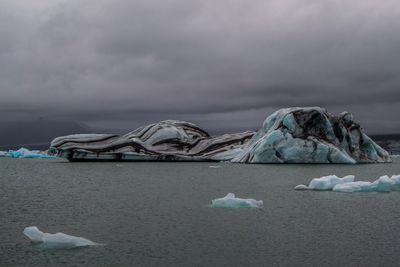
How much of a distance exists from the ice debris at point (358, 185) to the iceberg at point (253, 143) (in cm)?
2107

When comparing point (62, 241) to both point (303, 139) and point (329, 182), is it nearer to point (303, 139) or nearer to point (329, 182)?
point (329, 182)

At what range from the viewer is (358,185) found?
2481 cm

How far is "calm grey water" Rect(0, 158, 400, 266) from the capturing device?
1184cm

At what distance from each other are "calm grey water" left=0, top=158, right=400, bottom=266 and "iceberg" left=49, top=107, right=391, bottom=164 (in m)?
21.8

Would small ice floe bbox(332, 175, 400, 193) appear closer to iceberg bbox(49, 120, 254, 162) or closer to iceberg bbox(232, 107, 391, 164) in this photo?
iceberg bbox(232, 107, 391, 164)

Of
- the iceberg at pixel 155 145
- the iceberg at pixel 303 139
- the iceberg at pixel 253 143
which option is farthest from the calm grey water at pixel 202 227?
the iceberg at pixel 155 145

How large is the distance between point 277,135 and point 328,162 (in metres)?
5.49

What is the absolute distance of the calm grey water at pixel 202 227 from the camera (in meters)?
11.8

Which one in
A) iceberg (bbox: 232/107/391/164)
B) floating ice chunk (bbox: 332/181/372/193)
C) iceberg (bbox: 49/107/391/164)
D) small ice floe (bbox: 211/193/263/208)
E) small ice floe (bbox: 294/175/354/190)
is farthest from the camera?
iceberg (bbox: 49/107/391/164)

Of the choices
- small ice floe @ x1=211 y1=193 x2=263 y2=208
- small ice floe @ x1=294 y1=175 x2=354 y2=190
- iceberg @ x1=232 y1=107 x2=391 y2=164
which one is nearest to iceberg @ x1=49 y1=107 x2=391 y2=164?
iceberg @ x1=232 y1=107 x2=391 y2=164

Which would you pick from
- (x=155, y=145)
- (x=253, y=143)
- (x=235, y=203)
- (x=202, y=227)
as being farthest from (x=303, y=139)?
(x=202, y=227)

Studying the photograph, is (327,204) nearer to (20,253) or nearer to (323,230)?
(323,230)

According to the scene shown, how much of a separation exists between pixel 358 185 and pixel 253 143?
28.1 metres

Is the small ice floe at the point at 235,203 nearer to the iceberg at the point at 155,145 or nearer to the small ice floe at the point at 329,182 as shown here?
the small ice floe at the point at 329,182
